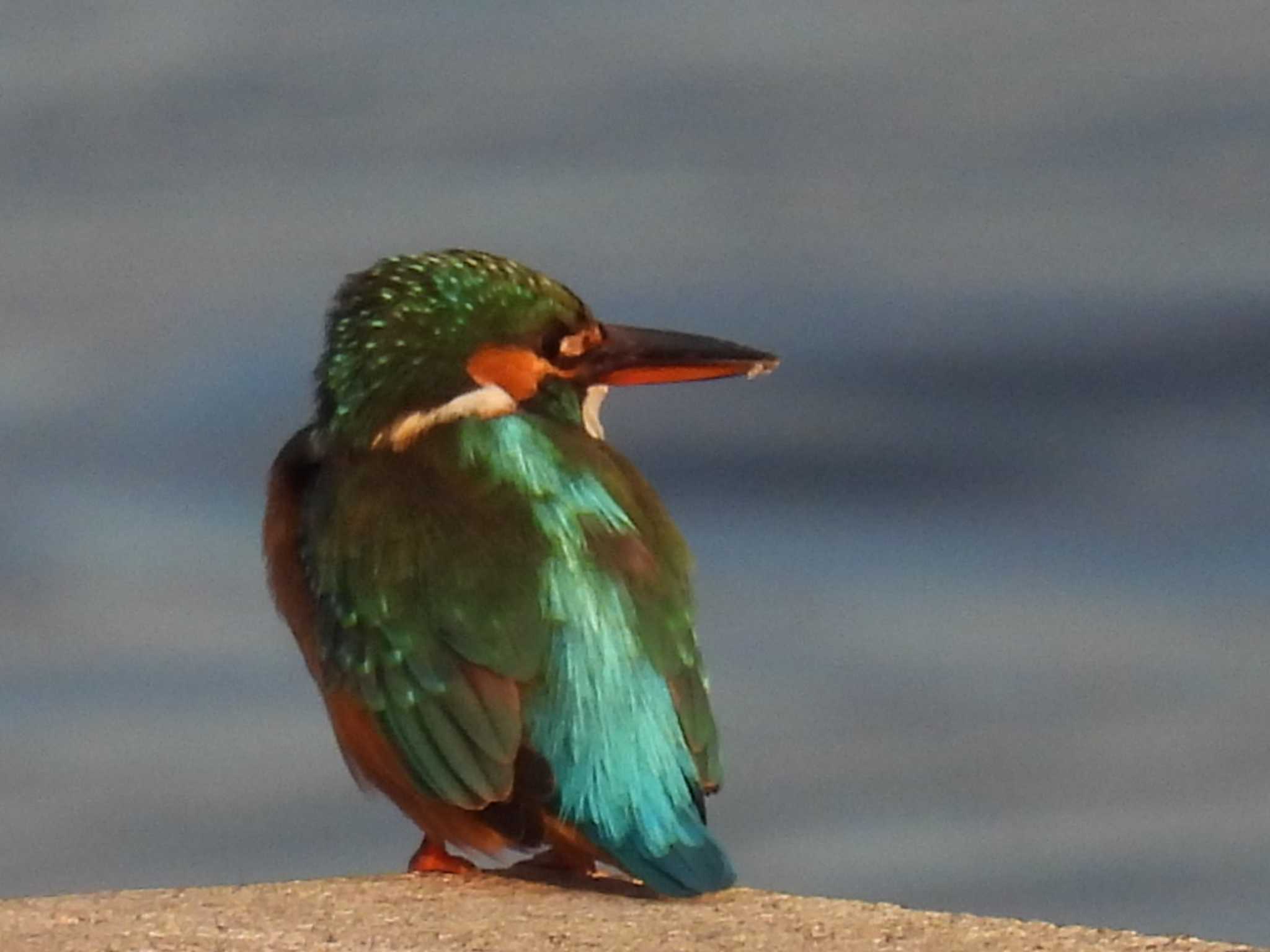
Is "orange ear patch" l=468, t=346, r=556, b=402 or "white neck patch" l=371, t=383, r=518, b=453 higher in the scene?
"orange ear patch" l=468, t=346, r=556, b=402

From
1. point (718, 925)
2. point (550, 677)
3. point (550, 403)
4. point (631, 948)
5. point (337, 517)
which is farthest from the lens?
point (550, 403)

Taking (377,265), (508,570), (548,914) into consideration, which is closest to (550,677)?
(508,570)

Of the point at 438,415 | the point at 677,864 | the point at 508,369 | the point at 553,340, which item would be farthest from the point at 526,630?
the point at 553,340

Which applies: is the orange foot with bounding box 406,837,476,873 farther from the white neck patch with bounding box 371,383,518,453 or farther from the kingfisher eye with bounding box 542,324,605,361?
the kingfisher eye with bounding box 542,324,605,361

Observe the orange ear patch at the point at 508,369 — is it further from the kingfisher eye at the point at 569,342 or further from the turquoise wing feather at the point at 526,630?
the turquoise wing feather at the point at 526,630

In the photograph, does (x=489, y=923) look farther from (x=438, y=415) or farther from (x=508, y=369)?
(x=508, y=369)

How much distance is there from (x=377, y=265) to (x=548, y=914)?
2111 millimetres

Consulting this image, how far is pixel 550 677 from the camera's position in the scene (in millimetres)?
5266

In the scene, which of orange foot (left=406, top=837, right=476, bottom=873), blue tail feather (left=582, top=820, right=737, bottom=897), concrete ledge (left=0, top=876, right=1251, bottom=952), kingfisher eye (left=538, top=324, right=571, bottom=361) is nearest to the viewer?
concrete ledge (left=0, top=876, right=1251, bottom=952)

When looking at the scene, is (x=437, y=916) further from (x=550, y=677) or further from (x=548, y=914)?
(x=550, y=677)

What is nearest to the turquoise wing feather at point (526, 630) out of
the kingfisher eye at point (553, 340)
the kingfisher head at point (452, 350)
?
the kingfisher head at point (452, 350)

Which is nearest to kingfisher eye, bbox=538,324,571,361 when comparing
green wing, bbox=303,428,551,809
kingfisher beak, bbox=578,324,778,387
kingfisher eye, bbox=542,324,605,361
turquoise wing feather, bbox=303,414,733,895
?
kingfisher eye, bbox=542,324,605,361

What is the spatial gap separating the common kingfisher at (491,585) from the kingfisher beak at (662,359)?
2 cm

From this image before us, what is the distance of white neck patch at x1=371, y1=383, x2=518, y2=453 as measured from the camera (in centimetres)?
577
